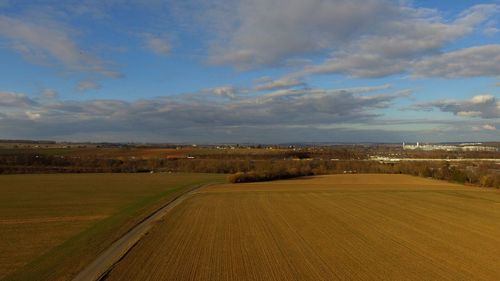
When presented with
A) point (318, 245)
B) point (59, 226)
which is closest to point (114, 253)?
point (318, 245)

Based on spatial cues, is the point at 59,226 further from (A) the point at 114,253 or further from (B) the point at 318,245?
(B) the point at 318,245

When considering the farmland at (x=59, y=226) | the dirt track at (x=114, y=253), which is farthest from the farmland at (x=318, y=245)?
the farmland at (x=59, y=226)

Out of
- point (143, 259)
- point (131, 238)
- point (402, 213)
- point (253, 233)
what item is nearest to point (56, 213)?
point (131, 238)

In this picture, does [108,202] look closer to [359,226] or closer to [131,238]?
[131,238]

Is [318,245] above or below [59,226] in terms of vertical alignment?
above

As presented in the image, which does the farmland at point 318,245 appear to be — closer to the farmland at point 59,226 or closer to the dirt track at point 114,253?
the dirt track at point 114,253

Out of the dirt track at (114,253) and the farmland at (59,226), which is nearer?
the dirt track at (114,253)
